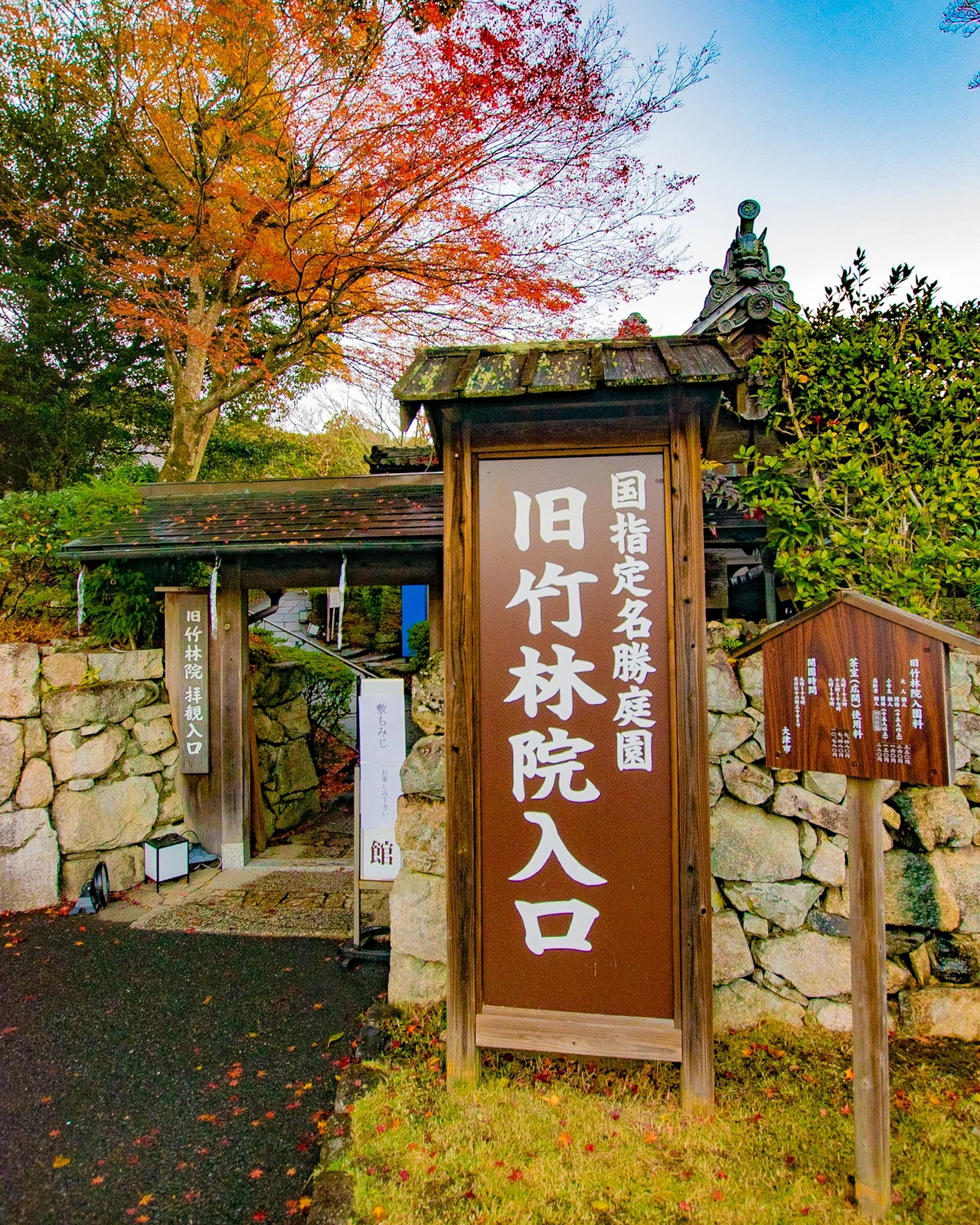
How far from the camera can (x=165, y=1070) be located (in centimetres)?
409

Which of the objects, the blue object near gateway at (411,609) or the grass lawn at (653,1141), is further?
the blue object near gateway at (411,609)

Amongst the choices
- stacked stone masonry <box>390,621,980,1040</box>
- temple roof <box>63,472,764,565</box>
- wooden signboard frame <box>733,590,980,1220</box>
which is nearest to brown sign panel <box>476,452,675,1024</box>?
wooden signboard frame <box>733,590,980,1220</box>

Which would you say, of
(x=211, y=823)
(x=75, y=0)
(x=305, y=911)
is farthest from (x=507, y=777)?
(x=75, y=0)

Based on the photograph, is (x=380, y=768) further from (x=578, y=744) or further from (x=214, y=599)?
(x=214, y=599)

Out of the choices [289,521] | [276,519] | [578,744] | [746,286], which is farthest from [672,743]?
[746,286]

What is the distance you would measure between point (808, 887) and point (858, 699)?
2.01 m

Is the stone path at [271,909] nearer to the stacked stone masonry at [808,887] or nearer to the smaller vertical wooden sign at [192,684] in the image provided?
the smaller vertical wooden sign at [192,684]

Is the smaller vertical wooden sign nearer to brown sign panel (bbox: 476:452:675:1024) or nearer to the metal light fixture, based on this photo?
the metal light fixture

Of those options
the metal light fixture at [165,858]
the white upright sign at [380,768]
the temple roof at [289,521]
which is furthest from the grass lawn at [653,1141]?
the metal light fixture at [165,858]

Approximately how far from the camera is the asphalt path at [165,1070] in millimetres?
3174

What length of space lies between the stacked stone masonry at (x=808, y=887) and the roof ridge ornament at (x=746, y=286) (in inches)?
175

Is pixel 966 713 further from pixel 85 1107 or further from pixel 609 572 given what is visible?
pixel 85 1107

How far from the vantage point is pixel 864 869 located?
2.84 meters

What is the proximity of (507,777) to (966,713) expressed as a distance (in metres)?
3.11
